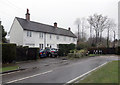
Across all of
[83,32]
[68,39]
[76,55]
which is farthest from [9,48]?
[83,32]

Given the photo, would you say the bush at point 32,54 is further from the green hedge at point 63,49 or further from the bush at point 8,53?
the green hedge at point 63,49

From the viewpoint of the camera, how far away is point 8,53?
15719mm

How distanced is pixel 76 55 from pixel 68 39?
767 inches

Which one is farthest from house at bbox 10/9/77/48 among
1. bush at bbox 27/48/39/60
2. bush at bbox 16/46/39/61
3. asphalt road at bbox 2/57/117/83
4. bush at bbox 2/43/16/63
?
asphalt road at bbox 2/57/117/83

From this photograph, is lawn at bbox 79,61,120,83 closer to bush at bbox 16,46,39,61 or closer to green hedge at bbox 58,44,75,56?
bush at bbox 16,46,39,61

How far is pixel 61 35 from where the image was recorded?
41844 mm

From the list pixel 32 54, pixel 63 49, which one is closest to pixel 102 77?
pixel 32 54

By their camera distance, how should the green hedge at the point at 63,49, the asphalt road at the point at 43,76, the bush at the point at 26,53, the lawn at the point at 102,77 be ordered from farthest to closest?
1. the green hedge at the point at 63,49
2. the bush at the point at 26,53
3. the asphalt road at the point at 43,76
4. the lawn at the point at 102,77

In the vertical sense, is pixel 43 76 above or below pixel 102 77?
below

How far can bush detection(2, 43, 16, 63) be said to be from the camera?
15.3 meters

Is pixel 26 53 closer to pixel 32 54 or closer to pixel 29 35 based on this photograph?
pixel 32 54

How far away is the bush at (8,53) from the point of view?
15.3 metres

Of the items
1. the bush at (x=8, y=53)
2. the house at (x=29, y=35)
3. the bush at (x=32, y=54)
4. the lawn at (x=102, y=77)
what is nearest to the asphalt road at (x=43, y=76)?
the lawn at (x=102, y=77)

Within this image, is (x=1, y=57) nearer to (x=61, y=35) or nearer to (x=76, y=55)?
(x=76, y=55)
